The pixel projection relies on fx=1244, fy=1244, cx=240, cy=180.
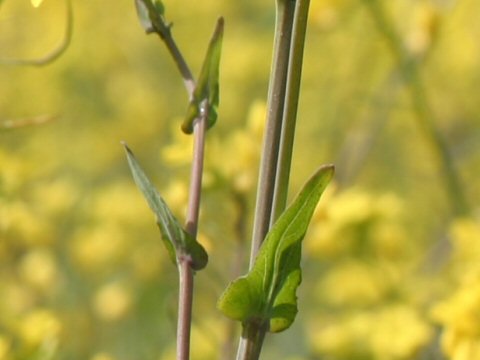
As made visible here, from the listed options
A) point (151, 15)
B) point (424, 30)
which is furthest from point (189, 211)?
point (424, 30)

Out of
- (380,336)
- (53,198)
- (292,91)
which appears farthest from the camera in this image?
(53,198)

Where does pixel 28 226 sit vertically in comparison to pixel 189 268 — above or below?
above

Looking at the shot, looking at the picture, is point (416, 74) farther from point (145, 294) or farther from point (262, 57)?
point (262, 57)

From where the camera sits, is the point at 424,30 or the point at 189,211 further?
the point at 424,30

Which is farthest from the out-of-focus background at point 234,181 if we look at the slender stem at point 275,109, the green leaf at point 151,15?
the slender stem at point 275,109

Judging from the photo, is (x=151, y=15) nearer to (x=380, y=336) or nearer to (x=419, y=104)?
(x=380, y=336)

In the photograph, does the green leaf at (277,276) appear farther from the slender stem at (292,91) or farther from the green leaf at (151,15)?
the green leaf at (151,15)

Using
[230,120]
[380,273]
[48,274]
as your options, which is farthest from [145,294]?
[230,120]
